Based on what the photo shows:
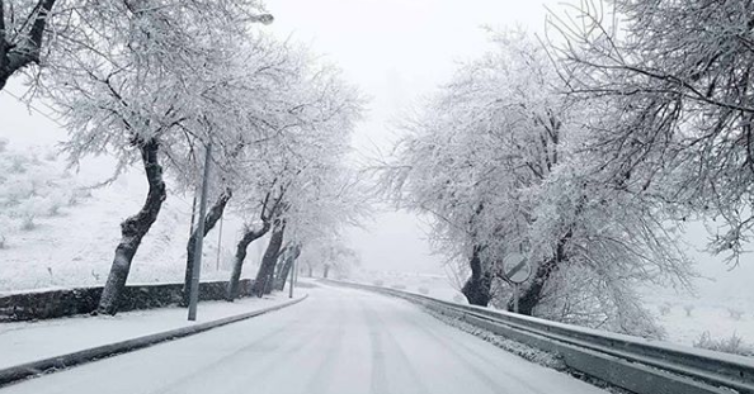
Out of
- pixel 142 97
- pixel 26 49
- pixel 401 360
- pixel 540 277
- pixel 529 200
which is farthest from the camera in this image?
pixel 540 277

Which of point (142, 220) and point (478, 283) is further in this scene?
point (478, 283)

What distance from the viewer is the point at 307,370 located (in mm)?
8797

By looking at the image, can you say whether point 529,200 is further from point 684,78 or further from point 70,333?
point 70,333

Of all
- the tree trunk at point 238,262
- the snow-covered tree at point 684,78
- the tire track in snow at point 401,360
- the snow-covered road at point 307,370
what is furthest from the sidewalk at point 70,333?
the tree trunk at point 238,262

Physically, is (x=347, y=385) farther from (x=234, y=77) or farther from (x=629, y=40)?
(x=234, y=77)

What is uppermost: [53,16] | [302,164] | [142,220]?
[302,164]

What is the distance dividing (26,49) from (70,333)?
5.12 m

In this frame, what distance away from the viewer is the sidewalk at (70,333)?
848 cm

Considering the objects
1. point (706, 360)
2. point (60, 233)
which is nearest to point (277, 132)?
point (706, 360)

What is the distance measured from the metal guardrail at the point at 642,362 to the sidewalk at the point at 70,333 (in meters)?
7.49

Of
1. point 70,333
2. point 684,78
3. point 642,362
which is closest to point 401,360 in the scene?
point 642,362

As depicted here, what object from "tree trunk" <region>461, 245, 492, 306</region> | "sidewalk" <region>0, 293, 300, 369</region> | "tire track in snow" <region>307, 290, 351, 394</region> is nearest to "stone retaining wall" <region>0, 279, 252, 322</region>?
"sidewalk" <region>0, 293, 300, 369</region>

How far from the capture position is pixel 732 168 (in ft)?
28.9

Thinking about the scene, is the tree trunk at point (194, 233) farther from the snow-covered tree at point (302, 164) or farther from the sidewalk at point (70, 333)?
the sidewalk at point (70, 333)
